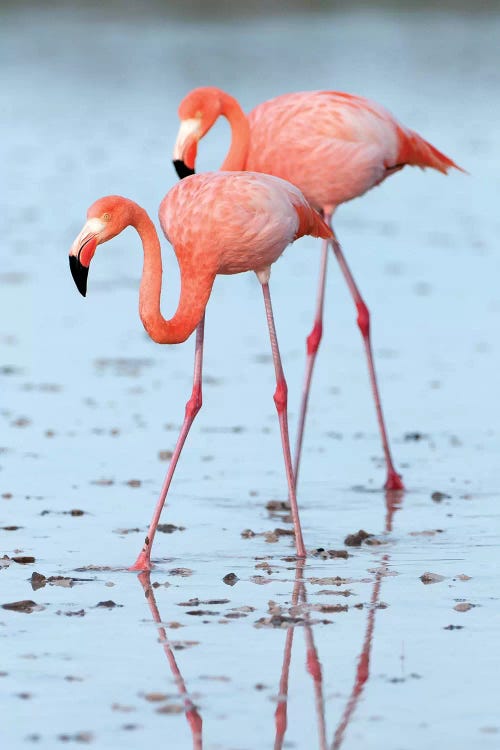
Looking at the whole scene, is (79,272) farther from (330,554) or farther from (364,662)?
(364,662)

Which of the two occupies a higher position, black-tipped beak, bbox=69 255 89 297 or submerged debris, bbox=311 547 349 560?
black-tipped beak, bbox=69 255 89 297

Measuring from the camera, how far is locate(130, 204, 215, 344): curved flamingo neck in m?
5.81

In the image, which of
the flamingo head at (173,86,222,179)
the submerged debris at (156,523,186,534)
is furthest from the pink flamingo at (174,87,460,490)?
the submerged debris at (156,523,186,534)

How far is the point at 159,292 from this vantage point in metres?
5.84

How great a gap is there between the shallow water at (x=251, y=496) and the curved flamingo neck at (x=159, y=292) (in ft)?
2.69

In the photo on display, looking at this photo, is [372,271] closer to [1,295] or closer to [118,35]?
[1,295]

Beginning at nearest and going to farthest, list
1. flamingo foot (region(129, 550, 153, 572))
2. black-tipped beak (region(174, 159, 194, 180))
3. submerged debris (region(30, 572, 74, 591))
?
1. submerged debris (region(30, 572, 74, 591))
2. flamingo foot (region(129, 550, 153, 572))
3. black-tipped beak (region(174, 159, 194, 180))

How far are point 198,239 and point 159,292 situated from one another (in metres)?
0.27

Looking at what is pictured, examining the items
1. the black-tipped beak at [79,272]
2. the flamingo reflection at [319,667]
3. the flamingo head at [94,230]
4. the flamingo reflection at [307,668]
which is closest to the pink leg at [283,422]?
the flamingo reflection at [319,667]

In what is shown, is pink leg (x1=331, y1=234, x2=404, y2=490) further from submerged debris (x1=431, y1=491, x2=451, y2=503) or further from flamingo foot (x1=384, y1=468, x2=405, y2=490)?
submerged debris (x1=431, y1=491, x2=451, y2=503)

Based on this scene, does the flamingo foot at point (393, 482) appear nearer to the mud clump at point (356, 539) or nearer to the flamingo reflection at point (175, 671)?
the mud clump at point (356, 539)

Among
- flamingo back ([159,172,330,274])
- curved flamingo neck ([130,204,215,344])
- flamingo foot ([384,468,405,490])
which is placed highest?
flamingo back ([159,172,330,274])

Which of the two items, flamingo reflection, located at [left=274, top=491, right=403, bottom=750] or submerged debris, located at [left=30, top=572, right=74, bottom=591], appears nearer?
flamingo reflection, located at [left=274, top=491, right=403, bottom=750]

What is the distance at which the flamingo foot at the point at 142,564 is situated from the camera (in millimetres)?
5715
